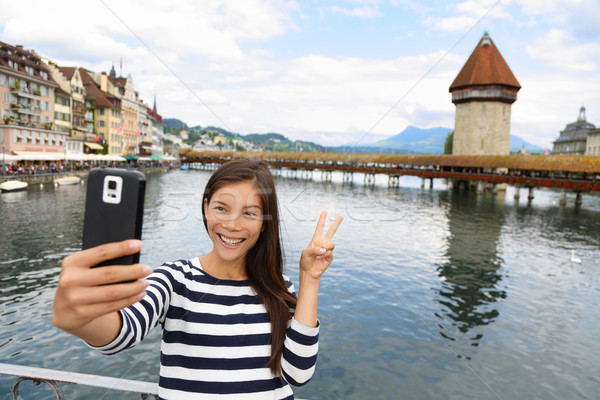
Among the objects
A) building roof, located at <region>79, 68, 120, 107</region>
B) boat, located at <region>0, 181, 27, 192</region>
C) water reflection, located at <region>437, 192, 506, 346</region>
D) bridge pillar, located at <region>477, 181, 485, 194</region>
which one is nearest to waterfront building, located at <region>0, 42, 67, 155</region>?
boat, located at <region>0, 181, 27, 192</region>

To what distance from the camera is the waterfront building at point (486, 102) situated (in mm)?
58469

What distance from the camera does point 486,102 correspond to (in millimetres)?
58969

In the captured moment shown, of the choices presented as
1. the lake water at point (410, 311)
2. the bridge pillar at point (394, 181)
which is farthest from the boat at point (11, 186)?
the bridge pillar at point (394, 181)

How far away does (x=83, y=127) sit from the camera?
61.2 m

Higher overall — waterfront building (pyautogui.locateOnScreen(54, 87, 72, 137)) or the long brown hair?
waterfront building (pyautogui.locateOnScreen(54, 87, 72, 137))

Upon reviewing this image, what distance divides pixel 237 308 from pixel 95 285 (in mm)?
922

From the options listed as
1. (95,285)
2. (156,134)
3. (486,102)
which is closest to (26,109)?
(95,285)

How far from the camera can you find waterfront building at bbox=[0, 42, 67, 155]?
43.0m

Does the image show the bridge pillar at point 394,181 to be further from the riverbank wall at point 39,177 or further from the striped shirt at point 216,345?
the striped shirt at point 216,345

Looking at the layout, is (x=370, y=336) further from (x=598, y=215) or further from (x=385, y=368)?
(x=598, y=215)

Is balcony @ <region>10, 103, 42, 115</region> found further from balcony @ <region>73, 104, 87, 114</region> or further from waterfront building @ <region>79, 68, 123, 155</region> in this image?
waterfront building @ <region>79, 68, 123, 155</region>

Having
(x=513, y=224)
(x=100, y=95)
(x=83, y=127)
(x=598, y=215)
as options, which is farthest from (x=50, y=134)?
(x=598, y=215)

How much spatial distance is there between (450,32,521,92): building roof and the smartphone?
66.2 meters

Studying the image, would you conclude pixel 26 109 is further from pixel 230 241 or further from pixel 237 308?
pixel 237 308
